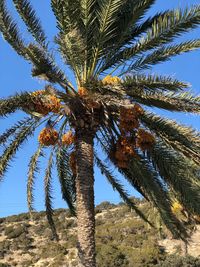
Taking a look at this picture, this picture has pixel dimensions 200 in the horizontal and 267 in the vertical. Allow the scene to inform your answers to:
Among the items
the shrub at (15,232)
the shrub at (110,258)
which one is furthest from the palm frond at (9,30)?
the shrub at (15,232)

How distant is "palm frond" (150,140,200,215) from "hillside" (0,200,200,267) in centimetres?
2101

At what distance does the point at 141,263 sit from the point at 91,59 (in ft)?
84.0

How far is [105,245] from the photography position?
3894 centimetres

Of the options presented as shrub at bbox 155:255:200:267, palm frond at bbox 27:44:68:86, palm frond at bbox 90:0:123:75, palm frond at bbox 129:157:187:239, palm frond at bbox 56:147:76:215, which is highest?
palm frond at bbox 90:0:123:75

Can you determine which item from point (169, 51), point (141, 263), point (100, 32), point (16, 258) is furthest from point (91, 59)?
point (16, 258)

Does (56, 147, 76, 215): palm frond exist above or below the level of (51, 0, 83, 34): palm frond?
below

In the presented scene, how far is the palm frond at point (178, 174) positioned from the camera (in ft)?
34.3

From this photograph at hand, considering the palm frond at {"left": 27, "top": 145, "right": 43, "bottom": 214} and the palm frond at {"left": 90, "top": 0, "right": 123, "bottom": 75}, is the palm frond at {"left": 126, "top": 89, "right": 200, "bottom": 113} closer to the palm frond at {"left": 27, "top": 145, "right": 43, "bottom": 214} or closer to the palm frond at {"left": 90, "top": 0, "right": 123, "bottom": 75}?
the palm frond at {"left": 90, "top": 0, "right": 123, "bottom": 75}

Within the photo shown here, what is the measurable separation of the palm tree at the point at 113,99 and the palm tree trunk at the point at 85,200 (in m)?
0.02

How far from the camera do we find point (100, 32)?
11.0 metres

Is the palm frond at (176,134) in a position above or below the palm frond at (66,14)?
below

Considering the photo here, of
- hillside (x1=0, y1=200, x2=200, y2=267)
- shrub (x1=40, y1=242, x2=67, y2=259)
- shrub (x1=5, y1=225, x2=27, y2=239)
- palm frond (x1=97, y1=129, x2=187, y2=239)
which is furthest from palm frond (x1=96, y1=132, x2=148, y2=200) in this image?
shrub (x1=5, y1=225, x2=27, y2=239)

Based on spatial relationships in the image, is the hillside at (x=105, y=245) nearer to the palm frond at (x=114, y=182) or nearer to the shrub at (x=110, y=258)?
the shrub at (x=110, y=258)

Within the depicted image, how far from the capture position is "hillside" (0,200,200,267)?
35.5m
